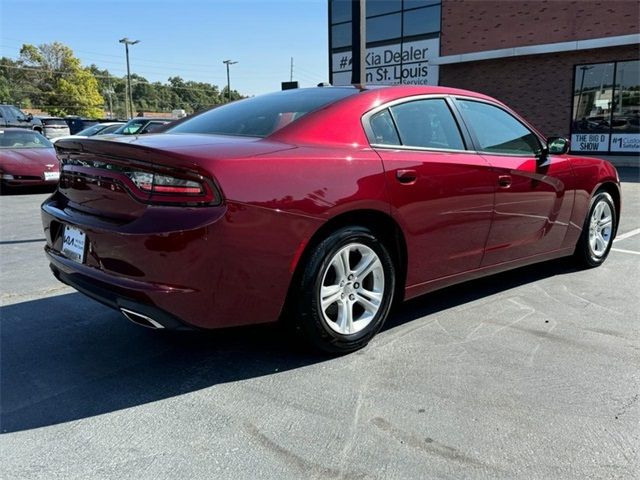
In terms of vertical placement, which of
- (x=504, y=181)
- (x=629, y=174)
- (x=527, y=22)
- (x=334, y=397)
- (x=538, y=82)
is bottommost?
(x=334, y=397)

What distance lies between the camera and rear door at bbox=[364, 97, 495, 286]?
3.34 meters

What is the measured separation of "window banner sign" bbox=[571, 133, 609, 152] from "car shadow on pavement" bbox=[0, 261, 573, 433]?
16304 millimetres

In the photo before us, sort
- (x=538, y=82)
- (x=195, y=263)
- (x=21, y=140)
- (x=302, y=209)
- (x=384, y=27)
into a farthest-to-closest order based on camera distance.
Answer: (x=384, y=27)
(x=538, y=82)
(x=21, y=140)
(x=302, y=209)
(x=195, y=263)

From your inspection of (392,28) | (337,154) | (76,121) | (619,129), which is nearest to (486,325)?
(337,154)

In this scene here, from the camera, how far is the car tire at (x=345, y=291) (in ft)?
9.78

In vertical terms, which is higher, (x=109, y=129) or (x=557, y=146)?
(x=109, y=129)

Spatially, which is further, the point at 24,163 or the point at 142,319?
the point at 24,163

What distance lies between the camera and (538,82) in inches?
750

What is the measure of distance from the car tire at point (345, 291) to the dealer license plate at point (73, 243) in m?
1.15

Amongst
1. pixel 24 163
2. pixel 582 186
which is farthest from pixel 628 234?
pixel 24 163

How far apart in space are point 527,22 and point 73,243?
1901 centimetres

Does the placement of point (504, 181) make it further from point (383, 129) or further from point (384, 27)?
point (384, 27)

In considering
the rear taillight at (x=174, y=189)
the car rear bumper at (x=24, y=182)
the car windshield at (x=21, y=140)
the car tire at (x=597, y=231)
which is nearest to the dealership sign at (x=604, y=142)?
the car tire at (x=597, y=231)

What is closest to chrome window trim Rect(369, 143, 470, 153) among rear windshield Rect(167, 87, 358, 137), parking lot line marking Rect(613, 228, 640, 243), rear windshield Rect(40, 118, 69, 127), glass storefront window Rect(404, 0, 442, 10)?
rear windshield Rect(167, 87, 358, 137)
